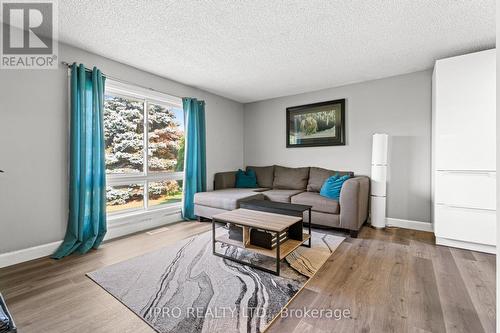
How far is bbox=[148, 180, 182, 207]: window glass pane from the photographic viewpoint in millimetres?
3494

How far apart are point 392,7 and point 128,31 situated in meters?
2.43

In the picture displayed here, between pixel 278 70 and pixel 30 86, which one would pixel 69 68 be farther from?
pixel 278 70

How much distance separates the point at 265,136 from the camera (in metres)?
4.79

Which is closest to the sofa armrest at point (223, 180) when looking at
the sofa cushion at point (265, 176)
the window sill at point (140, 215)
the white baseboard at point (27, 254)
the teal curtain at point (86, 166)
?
the sofa cushion at point (265, 176)

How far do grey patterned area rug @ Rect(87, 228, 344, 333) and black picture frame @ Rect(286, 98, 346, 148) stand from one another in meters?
2.09

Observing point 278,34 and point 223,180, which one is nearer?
point 278,34

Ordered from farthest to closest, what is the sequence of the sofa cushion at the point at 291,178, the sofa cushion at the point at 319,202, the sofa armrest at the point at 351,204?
1. the sofa cushion at the point at 291,178
2. the sofa cushion at the point at 319,202
3. the sofa armrest at the point at 351,204

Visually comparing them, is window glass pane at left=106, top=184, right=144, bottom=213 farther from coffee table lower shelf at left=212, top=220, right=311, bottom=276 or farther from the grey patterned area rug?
coffee table lower shelf at left=212, top=220, right=311, bottom=276

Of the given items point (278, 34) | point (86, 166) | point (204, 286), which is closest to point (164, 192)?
point (86, 166)

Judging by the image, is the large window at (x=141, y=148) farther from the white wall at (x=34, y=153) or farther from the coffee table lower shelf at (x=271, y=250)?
the coffee table lower shelf at (x=271, y=250)

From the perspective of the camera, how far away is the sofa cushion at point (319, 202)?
9.88ft

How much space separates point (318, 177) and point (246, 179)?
4.47 ft

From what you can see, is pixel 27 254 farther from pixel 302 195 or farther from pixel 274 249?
pixel 302 195

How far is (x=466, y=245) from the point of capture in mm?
2523
